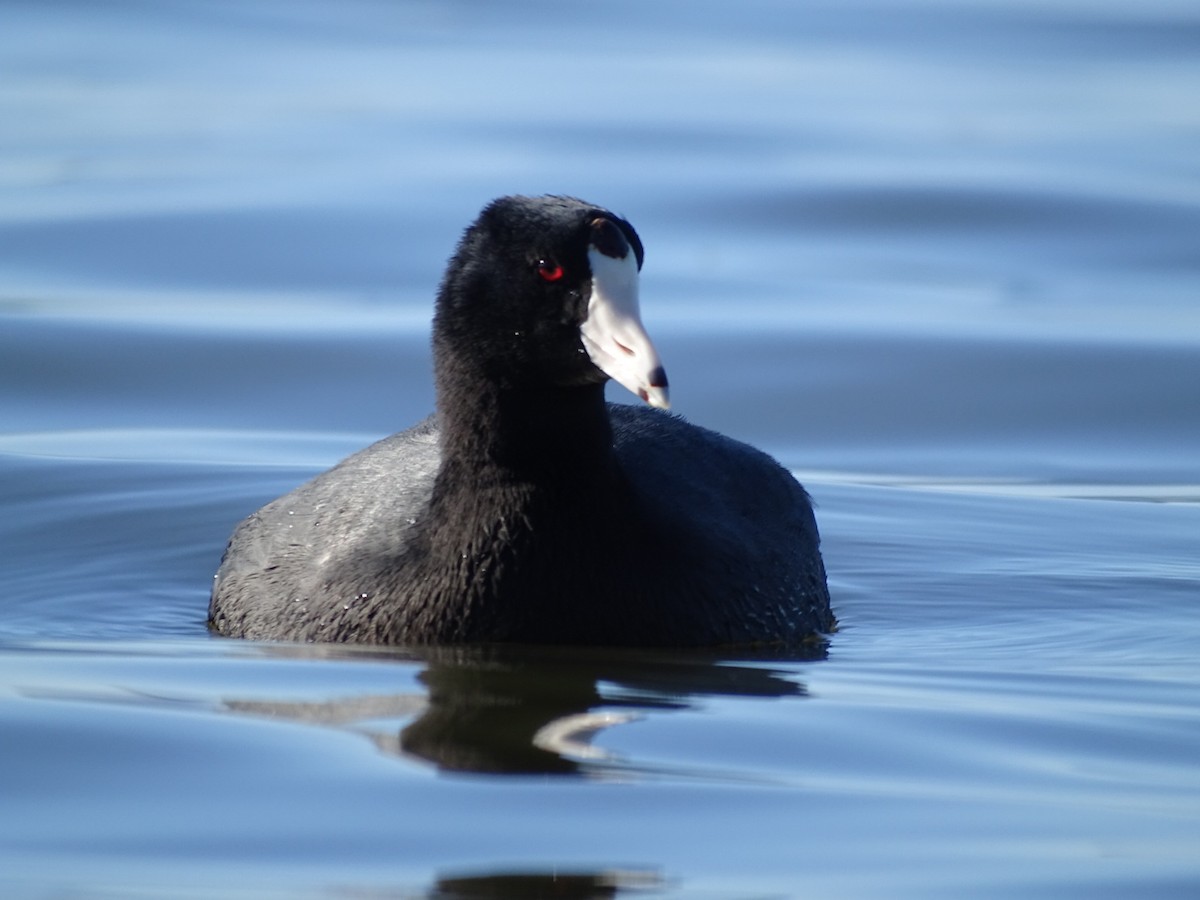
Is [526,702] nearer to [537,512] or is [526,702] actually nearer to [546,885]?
[537,512]

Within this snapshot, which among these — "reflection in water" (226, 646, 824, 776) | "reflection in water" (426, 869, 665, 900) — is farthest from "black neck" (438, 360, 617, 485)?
"reflection in water" (426, 869, 665, 900)

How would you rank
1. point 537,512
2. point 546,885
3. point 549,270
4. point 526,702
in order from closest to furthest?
point 546,885, point 526,702, point 549,270, point 537,512

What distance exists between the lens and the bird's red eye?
559cm

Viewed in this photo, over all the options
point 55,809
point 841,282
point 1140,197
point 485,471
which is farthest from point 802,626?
point 1140,197

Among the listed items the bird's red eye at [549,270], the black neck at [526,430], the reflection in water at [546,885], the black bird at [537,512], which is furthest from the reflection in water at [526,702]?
the bird's red eye at [549,270]

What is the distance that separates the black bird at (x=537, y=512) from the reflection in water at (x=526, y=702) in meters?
0.13

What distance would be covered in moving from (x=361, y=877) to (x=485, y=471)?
7.19ft

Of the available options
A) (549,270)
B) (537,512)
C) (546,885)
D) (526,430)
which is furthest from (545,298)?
(546,885)

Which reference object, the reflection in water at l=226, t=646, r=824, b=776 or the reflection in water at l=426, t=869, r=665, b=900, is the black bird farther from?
the reflection in water at l=426, t=869, r=665, b=900

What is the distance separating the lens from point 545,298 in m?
5.61

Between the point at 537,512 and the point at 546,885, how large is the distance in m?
2.12

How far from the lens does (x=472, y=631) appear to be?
5.67 m

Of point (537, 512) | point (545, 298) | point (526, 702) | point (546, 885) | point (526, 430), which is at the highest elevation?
point (545, 298)

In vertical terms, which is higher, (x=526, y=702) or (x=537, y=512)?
(x=537, y=512)
